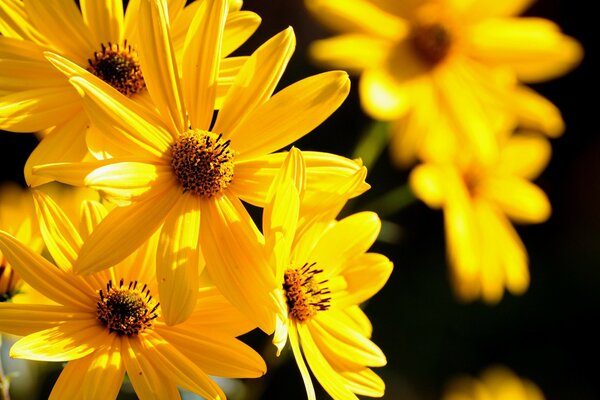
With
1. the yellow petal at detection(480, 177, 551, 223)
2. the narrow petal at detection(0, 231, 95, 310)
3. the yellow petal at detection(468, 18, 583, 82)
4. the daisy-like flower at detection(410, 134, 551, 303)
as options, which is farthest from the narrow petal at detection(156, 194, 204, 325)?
the yellow petal at detection(480, 177, 551, 223)

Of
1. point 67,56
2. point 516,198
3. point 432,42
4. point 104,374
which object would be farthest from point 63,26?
point 516,198

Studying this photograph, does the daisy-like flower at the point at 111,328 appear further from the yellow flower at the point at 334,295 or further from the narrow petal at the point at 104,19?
the narrow petal at the point at 104,19

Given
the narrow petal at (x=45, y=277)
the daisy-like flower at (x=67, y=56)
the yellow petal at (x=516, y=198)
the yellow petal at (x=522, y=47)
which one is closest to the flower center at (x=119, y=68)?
the daisy-like flower at (x=67, y=56)

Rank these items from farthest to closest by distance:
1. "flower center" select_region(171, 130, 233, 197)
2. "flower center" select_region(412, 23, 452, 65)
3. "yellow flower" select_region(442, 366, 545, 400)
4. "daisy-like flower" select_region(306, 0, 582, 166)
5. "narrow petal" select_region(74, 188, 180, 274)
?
"yellow flower" select_region(442, 366, 545, 400)
"flower center" select_region(412, 23, 452, 65)
"daisy-like flower" select_region(306, 0, 582, 166)
"flower center" select_region(171, 130, 233, 197)
"narrow petal" select_region(74, 188, 180, 274)

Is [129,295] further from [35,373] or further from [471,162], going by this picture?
[471,162]

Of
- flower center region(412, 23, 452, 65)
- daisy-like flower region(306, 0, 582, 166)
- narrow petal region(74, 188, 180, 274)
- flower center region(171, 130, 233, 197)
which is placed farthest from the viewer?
flower center region(412, 23, 452, 65)

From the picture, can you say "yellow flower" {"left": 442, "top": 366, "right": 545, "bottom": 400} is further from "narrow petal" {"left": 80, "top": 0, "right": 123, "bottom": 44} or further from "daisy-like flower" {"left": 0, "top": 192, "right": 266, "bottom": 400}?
"narrow petal" {"left": 80, "top": 0, "right": 123, "bottom": 44}

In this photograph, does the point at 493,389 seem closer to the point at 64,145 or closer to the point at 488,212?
the point at 488,212
